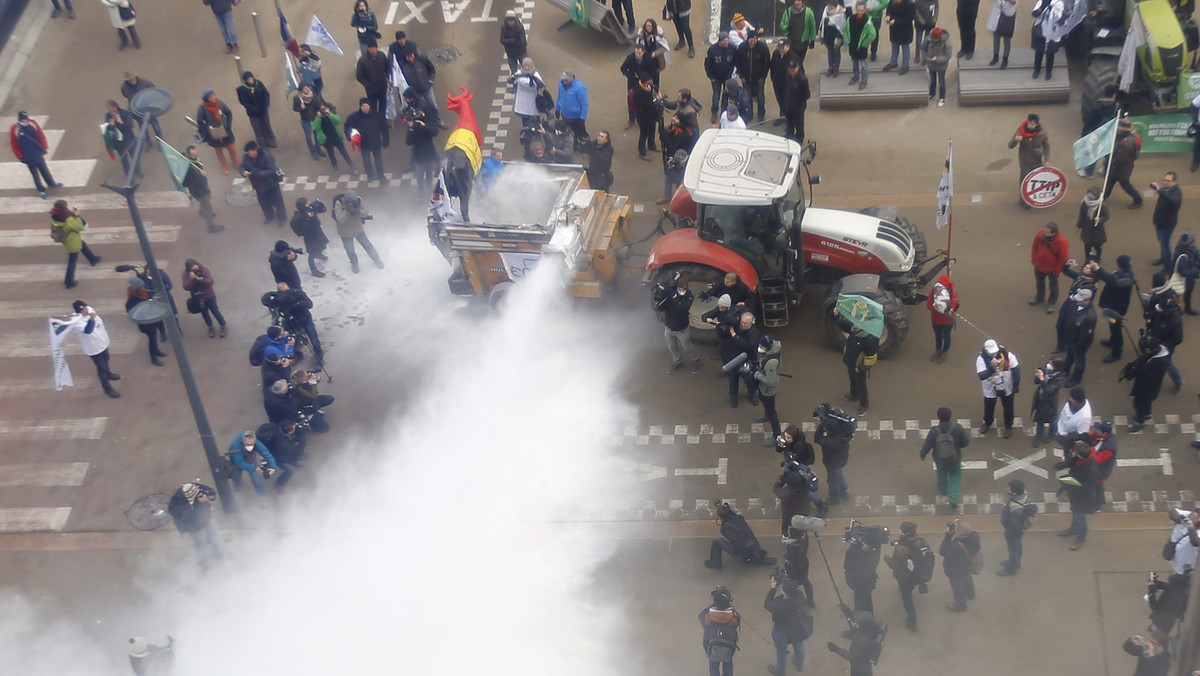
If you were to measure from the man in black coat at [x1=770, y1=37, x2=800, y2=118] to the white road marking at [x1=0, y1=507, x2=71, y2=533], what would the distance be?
492 inches

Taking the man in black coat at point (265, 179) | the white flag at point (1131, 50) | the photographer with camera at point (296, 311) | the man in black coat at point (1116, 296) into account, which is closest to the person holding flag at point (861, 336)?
the man in black coat at point (1116, 296)

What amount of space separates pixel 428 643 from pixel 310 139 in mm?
10937

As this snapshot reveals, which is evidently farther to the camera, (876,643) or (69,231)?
(69,231)

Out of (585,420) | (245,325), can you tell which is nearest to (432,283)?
(245,325)

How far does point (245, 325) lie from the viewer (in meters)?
19.1

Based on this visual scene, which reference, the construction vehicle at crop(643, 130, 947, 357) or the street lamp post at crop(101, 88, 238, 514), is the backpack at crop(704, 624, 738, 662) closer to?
the construction vehicle at crop(643, 130, 947, 357)

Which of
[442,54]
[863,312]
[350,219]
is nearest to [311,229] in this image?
[350,219]

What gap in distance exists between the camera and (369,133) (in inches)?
819

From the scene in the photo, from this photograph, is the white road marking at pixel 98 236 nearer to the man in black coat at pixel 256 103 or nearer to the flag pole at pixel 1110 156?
the man in black coat at pixel 256 103

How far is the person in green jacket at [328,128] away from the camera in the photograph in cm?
2083

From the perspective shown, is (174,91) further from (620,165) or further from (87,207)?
(620,165)

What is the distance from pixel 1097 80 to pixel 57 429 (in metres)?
16.6

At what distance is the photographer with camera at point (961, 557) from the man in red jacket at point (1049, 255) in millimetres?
5024

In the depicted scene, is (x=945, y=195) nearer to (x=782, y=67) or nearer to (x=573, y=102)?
(x=782, y=67)
